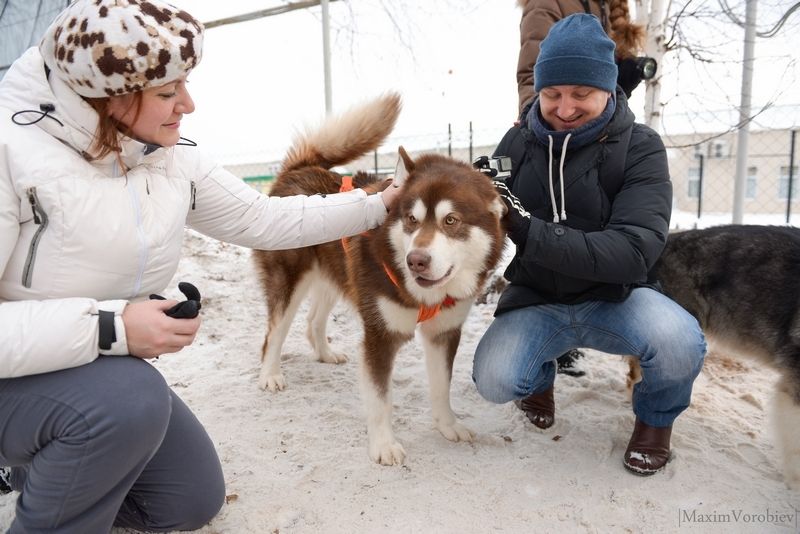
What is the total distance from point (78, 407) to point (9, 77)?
0.86m

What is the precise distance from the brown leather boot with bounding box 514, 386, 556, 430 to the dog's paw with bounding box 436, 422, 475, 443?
0.30m

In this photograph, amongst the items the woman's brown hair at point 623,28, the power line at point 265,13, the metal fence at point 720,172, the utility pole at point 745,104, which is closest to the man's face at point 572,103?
the woman's brown hair at point 623,28

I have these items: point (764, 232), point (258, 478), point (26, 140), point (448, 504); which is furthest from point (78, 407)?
point (764, 232)

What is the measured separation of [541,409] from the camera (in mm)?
2504

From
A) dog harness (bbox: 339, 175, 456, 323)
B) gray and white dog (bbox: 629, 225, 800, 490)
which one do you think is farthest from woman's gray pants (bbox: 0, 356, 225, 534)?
gray and white dog (bbox: 629, 225, 800, 490)

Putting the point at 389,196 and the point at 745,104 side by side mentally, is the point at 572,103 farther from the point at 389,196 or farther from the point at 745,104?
the point at 745,104

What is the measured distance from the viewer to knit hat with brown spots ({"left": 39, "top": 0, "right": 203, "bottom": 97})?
1273 mm

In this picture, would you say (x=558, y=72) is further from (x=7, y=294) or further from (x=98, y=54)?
(x=7, y=294)

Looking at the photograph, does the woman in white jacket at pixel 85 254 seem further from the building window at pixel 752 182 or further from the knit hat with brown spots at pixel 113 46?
the building window at pixel 752 182

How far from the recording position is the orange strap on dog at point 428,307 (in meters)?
2.18

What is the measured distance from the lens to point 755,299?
2309 millimetres

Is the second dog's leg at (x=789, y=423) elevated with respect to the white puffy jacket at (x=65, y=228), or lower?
lower

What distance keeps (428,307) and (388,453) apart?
63 cm

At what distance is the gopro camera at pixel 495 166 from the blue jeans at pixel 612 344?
586 mm
